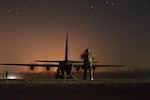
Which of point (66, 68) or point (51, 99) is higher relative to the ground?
point (66, 68)

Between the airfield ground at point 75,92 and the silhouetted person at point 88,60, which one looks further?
the silhouetted person at point 88,60

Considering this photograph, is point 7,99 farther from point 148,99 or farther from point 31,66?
point 31,66

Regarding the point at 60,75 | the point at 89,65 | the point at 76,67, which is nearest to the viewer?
the point at 89,65

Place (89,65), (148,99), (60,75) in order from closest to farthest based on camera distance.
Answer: (148,99) < (89,65) < (60,75)

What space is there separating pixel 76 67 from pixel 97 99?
235 ft

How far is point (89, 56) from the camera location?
78.6 meters

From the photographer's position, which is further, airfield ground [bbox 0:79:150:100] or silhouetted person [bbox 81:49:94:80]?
silhouetted person [bbox 81:49:94:80]

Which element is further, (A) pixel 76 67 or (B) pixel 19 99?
(A) pixel 76 67

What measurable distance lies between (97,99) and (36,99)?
5042 millimetres

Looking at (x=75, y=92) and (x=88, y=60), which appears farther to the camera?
(x=88, y=60)

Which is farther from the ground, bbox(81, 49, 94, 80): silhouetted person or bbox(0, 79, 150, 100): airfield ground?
bbox(81, 49, 94, 80): silhouetted person

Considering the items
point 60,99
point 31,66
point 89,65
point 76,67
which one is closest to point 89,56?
point 89,65

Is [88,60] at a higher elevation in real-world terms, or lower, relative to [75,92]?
higher

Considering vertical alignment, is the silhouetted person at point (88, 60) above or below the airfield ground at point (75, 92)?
above
